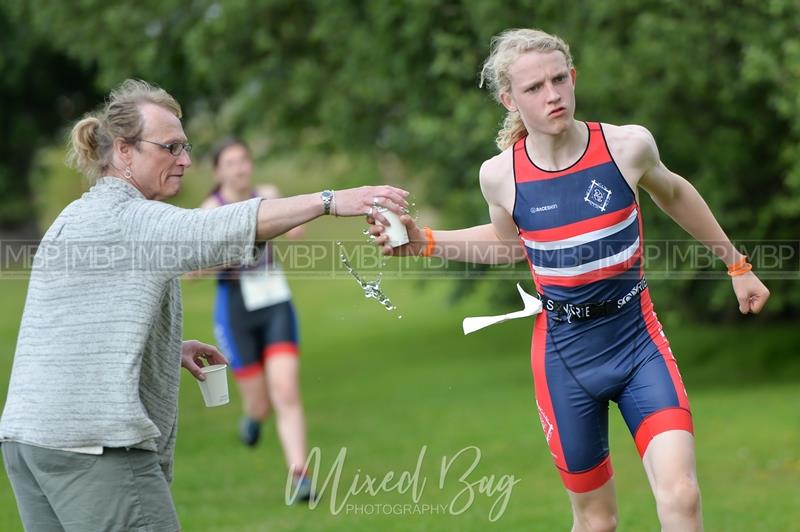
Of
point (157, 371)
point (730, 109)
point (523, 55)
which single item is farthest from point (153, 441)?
point (730, 109)

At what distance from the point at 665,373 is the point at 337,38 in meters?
10.0

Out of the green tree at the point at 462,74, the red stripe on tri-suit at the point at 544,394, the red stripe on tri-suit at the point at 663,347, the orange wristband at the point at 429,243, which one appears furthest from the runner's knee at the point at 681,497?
the green tree at the point at 462,74

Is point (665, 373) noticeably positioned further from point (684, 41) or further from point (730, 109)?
point (730, 109)

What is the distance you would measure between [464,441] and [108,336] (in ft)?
23.9

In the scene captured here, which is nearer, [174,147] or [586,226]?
[174,147]

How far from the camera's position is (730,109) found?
1202cm

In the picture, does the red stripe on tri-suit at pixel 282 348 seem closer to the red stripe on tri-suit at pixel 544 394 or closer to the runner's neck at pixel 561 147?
the red stripe on tri-suit at pixel 544 394

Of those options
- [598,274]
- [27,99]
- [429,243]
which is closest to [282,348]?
[429,243]

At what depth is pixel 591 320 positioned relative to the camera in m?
4.66

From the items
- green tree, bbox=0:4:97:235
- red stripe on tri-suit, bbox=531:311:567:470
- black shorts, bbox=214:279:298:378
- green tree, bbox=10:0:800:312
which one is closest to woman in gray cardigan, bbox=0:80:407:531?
red stripe on tri-suit, bbox=531:311:567:470

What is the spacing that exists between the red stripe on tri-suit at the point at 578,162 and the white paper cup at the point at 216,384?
1439 millimetres

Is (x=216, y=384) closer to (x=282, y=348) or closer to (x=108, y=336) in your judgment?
(x=108, y=336)

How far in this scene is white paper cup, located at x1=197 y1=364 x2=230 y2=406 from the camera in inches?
172

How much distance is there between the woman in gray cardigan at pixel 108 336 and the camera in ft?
11.5
